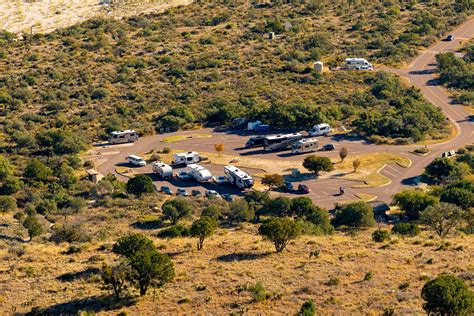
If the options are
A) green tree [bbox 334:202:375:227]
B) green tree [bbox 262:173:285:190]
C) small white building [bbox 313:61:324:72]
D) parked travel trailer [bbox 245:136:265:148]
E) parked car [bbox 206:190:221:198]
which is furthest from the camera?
small white building [bbox 313:61:324:72]

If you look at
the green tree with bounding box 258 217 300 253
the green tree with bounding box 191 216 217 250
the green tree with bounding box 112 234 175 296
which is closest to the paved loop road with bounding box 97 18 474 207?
the green tree with bounding box 258 217 300 253

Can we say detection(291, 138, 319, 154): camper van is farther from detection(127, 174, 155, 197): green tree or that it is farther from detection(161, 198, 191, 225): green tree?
detection(161, 198, 191, 225): green tree

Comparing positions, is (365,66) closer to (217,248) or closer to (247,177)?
(247,177)

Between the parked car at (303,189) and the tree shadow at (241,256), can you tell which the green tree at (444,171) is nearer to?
the parked car at (303,189)

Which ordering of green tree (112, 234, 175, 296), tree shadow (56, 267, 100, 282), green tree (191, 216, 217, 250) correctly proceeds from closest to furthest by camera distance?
green tree (112, 234, 175, 296) < tree shadow (56, 267, 100, 282) < green tree (191, 216, 217, 250)

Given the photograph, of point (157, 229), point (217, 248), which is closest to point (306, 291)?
point (217, 248)

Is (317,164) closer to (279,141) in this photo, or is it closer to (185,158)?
(279,141)
